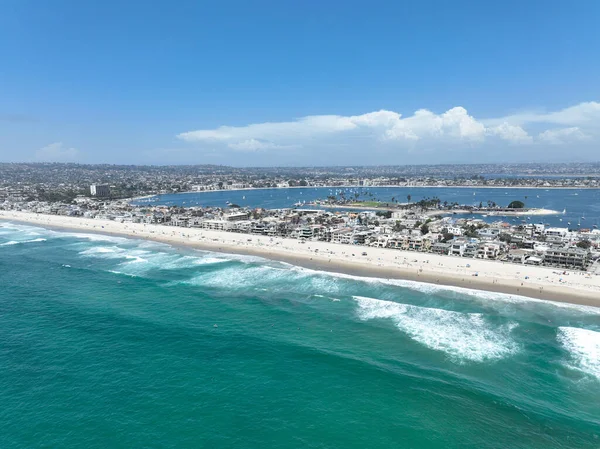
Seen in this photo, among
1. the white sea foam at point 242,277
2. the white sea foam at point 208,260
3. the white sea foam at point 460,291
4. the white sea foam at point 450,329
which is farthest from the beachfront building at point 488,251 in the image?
the white sea foam at point 208,260

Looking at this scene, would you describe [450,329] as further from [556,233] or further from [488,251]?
[556,233]

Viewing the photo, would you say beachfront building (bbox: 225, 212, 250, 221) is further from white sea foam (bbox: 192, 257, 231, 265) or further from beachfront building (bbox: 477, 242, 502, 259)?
beachfront building (bbox: 477, 242, 502, 259)

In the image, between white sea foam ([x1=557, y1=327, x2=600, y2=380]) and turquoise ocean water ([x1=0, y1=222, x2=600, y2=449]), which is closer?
turquoise ocean water ([x1=0, y1=222, x2=600, y2=449])

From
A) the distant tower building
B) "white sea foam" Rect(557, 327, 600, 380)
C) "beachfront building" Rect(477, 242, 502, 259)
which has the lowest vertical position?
"white sea foam" Rect(557, 327, 600, 380)

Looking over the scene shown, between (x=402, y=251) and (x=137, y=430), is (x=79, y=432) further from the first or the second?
(x=402, y=251)

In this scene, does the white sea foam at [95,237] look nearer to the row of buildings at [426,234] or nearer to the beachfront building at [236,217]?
the row of buildings at [426,234]

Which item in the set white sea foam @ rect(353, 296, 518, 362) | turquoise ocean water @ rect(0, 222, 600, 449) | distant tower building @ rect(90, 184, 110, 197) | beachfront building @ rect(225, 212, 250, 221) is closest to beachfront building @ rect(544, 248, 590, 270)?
turquoise ocean water @ rect(0, 222, 600, 449)
